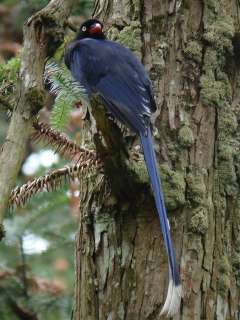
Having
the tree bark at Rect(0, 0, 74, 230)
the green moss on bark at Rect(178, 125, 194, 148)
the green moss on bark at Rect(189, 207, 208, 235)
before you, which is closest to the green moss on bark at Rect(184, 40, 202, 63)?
the green moss on bark at Rect(178, 125, 194, 148)

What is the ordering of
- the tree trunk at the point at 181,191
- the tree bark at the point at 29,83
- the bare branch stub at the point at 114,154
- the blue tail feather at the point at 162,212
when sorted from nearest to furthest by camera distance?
the tree bark at the point at 29,83 → the bare branch stub at the point at 114,154 → the blue tail feather at the point at 162,212 → the tree trunk at the point at 181,191

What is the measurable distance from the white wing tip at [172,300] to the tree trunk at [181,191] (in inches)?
2.3

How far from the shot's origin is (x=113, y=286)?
2.49 m

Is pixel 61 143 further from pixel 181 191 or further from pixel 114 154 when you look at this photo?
pixel 181 191

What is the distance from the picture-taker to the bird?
2.34 meters

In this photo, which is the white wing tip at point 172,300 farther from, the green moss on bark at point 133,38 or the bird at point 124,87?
the green moss on bark at point 133,38

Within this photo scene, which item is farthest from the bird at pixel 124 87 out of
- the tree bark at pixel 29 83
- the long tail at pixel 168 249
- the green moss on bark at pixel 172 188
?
the tree bark at pixel 29 83

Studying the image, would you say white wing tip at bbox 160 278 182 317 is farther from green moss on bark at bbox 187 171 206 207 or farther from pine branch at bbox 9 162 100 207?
pine branch at bbox 9 162 100 207

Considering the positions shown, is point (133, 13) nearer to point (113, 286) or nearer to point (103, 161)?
point (103, 161)

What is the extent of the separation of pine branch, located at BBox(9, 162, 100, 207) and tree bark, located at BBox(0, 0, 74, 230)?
1.69ft

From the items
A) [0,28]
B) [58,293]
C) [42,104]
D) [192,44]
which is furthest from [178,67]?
[0,28]

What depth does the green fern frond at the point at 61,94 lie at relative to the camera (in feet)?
7.27

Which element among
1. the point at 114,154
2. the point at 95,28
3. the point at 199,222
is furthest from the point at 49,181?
the point at 95,28

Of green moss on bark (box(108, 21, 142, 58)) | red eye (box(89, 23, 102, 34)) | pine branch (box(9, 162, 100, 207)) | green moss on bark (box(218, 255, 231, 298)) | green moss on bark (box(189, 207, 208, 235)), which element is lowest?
green moss on bark (box(218, 255, 231, 298))
